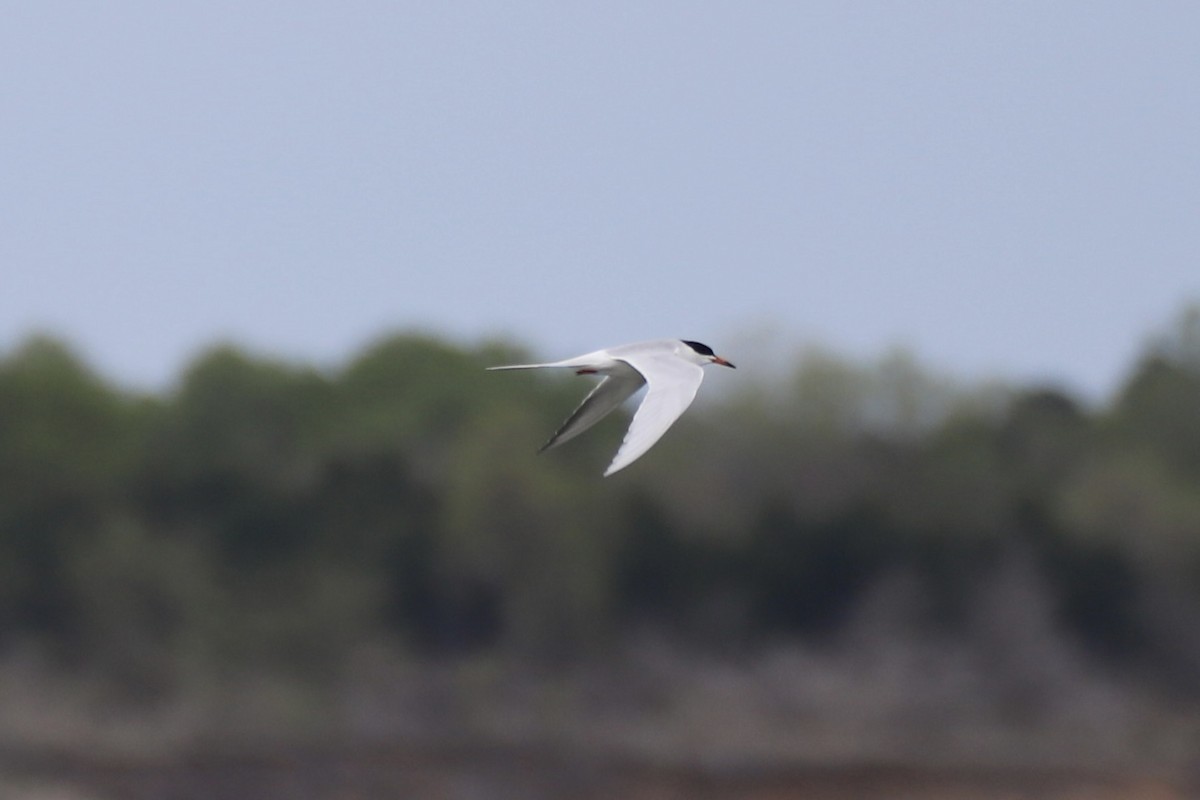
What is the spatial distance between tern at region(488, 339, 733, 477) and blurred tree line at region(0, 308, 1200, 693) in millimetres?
17729

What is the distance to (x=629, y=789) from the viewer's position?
29.2 meters

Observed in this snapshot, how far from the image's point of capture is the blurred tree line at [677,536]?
3006 centimetres

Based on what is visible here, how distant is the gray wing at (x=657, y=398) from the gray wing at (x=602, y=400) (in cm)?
44

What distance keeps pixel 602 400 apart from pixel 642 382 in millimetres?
237

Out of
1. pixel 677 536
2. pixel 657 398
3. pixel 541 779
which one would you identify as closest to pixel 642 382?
pixel 657 398

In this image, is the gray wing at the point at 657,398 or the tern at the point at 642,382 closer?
the gray wing at the point at 657,398

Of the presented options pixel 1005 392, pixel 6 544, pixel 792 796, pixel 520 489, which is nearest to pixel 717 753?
pixel 792 796

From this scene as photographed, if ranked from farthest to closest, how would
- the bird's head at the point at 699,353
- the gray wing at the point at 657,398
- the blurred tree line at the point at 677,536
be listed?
the blurred tree line at the point at 677,536 < the bird's head at the point at 699,353 < the gray wing at the point at 657,398

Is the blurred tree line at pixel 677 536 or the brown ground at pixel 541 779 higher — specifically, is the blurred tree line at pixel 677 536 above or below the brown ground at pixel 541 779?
above

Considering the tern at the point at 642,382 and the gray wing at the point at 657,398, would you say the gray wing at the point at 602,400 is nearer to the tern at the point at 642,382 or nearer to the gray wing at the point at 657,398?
→ the tern at the point at 642,382

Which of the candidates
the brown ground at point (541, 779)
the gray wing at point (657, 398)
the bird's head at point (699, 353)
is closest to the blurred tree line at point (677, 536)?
the brown ground at point (541, 779)

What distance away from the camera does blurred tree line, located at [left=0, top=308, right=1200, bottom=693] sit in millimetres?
30062

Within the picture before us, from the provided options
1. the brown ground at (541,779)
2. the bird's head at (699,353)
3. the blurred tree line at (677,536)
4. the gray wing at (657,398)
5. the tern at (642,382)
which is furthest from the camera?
the blurred tree line at (677,536)

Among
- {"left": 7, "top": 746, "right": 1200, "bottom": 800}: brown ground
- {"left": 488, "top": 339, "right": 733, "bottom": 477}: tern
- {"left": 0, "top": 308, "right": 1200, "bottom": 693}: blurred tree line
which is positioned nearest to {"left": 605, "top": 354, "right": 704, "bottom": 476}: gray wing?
{"left": 488, "top": 339, "right": 733, "bottom": 477}: tern
